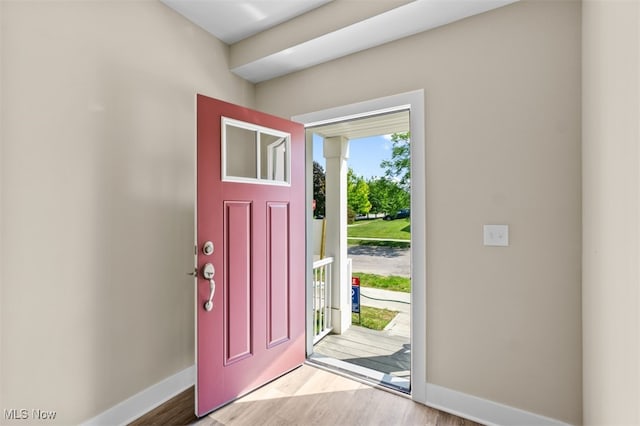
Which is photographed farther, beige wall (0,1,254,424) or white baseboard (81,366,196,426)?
white baseboard (81,366,196,426)

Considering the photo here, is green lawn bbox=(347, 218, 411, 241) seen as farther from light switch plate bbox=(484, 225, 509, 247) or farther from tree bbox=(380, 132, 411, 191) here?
light switch plate bbox=(484, 225, 509, 247)

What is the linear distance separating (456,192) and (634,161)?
107 centimetres

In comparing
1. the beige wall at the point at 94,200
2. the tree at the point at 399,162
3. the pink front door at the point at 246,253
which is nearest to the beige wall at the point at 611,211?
the pink front door at the point at 246,253

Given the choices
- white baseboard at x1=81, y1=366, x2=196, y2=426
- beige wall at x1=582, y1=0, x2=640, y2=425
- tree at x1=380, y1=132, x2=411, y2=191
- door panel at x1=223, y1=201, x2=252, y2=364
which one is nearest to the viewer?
Result: beige wall at x1=582, y1=0, x2=640, y2=425

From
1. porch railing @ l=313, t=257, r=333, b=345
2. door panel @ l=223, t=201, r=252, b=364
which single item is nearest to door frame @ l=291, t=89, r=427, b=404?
door panel @ l=223, t=201, r=252, b=364

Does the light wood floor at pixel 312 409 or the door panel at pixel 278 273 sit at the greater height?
the door panel at pixel 278 273

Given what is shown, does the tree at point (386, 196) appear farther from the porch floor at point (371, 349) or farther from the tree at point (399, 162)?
the porch floor at point (371, 349)

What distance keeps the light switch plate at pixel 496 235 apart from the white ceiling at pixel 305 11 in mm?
1238

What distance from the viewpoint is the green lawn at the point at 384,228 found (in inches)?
166

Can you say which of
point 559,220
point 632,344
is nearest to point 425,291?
point 559,220

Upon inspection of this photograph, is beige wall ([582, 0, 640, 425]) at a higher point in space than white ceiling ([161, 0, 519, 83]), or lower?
lower

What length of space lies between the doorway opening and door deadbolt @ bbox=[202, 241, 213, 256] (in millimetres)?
1307

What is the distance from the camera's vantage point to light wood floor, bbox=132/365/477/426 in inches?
69.1

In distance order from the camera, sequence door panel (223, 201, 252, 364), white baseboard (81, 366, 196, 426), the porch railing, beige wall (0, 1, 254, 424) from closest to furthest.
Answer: beige wall (0, 1, 254, 424), white baseboard (81, 366, 196, 426), door panel (223, 201, 252, 364), the porch railing
